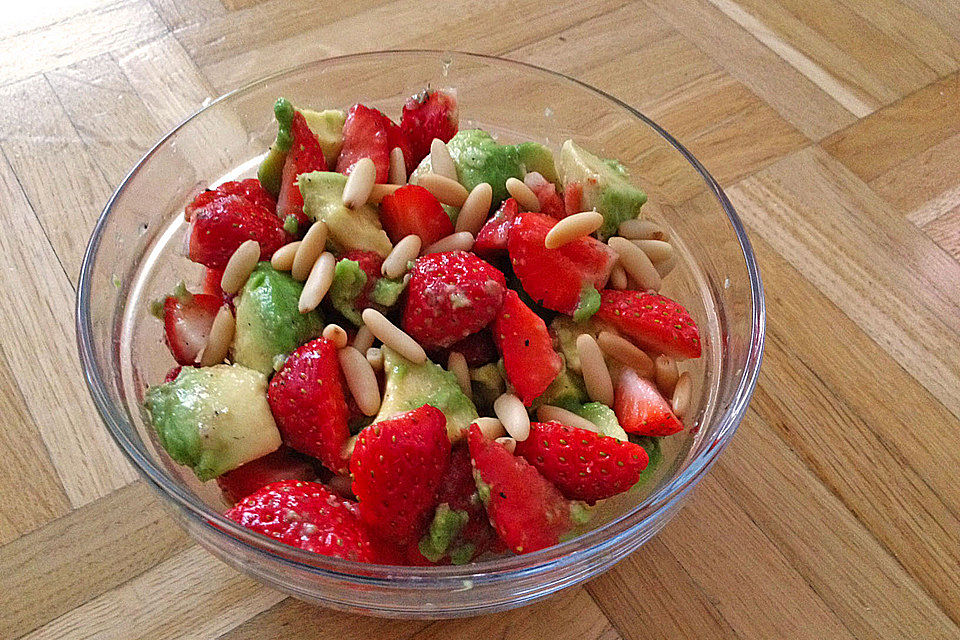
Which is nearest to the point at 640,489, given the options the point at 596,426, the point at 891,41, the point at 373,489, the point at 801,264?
the point at 596,426

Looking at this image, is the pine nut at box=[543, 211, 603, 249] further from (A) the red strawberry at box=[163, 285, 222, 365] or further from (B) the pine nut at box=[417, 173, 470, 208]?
(A) the red strawberry at box=[163, 285, 222, 365]

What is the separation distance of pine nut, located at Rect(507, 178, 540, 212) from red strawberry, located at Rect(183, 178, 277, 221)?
0.64ft

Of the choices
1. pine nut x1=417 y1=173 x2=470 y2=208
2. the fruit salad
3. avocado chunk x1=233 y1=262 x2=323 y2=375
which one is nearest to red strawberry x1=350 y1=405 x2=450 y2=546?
the fruit salad

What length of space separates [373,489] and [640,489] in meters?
0.21

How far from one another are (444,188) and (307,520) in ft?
0.96

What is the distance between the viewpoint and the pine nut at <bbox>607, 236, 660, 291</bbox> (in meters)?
0.70

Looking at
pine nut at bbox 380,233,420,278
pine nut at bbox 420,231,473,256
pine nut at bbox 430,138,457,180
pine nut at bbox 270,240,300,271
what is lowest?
pine nut at bbox 420,231,473,256

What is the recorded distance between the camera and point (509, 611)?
0.63m

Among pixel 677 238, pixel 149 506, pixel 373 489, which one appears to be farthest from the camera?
pixel 677 238

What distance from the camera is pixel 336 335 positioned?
0.62m

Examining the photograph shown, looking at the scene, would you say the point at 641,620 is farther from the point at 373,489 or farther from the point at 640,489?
the point at 373,489

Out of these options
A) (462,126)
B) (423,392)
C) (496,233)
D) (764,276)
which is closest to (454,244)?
(496,233)

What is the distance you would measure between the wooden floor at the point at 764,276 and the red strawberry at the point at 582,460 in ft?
0.37

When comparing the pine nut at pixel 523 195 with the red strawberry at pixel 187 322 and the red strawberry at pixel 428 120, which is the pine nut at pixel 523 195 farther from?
the red strawberry at pixel 187 322
